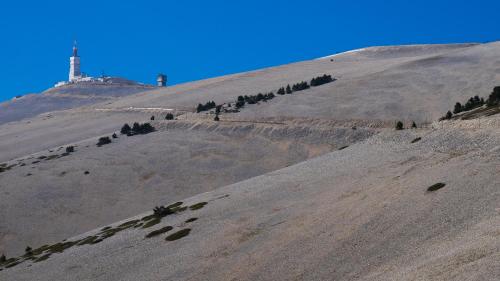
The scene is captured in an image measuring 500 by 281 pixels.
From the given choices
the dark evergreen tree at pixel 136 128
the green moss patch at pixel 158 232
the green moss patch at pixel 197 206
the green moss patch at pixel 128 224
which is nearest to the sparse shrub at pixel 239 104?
the dark evergreen tree at pixel 136 128

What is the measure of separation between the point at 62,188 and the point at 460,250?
157 feet

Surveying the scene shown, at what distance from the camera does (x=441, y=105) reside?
77.7 m

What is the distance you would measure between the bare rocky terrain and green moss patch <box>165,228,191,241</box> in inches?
5.4

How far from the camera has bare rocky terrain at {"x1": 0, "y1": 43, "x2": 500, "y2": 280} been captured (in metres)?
25.2

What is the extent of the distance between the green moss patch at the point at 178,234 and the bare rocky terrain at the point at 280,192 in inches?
5.4

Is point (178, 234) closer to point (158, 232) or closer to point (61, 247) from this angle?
point (158, 232)

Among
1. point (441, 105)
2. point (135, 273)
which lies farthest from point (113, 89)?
point (135, 273)

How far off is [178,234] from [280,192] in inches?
298

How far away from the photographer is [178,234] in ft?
115

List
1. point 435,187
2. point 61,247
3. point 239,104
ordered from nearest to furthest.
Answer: point 435,187 → point 61,247 → point 239,104

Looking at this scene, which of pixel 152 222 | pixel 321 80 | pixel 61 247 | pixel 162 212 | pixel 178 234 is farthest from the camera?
pixel 321 80

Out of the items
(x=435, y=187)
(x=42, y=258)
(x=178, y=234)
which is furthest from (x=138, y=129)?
(x=435, y=187)

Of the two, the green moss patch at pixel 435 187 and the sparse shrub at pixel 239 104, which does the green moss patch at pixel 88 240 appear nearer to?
the green moss patch at pixel 435 187

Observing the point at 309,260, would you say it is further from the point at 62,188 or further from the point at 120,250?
the point at 62,188
